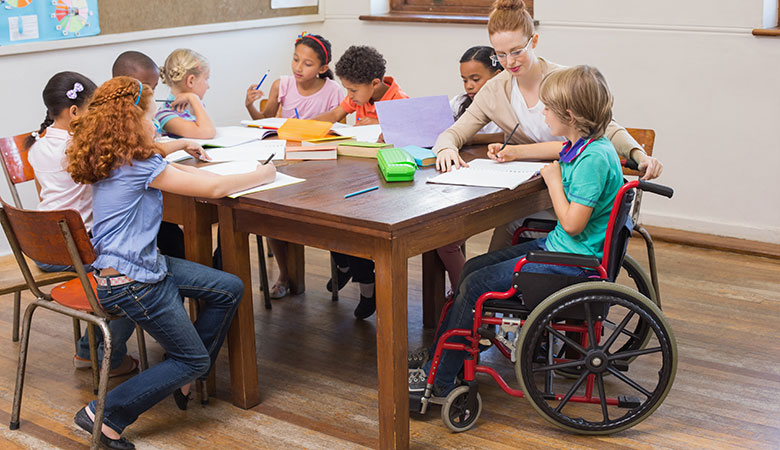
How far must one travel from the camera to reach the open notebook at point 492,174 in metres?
2.42

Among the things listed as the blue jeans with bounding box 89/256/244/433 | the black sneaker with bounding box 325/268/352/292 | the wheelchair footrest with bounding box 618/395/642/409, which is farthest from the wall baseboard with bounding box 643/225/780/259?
the blue jeans with bounding box 89/256/244/433

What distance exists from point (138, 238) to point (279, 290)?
1327 millimetres

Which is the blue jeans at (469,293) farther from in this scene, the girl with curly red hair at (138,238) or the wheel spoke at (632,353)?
the girl with curly red hair at (138,238)

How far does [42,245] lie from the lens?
7.34ft

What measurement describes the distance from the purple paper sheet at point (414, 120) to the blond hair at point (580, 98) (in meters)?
0.69

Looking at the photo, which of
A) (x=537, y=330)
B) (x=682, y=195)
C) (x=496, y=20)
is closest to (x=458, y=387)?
(x=537, y=330)

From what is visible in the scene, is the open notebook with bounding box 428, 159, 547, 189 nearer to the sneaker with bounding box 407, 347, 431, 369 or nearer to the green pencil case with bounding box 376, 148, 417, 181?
the green pencil case with bounding box 376, 148, 417, 181

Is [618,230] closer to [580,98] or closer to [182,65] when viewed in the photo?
[580,98]

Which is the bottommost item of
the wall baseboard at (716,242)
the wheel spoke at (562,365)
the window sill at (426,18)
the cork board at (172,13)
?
the wall baseboard at (716,242)

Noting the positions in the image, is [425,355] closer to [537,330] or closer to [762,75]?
[537,330]

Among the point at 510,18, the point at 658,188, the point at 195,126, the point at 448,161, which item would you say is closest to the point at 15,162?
the point at 195,126

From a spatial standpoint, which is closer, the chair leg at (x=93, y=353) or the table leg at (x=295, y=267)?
the chair leg at (x=93, y=353)

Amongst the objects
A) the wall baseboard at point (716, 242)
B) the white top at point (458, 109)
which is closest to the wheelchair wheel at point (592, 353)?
the white top at point (458, 109)

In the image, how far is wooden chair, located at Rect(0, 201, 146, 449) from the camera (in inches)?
85.6
